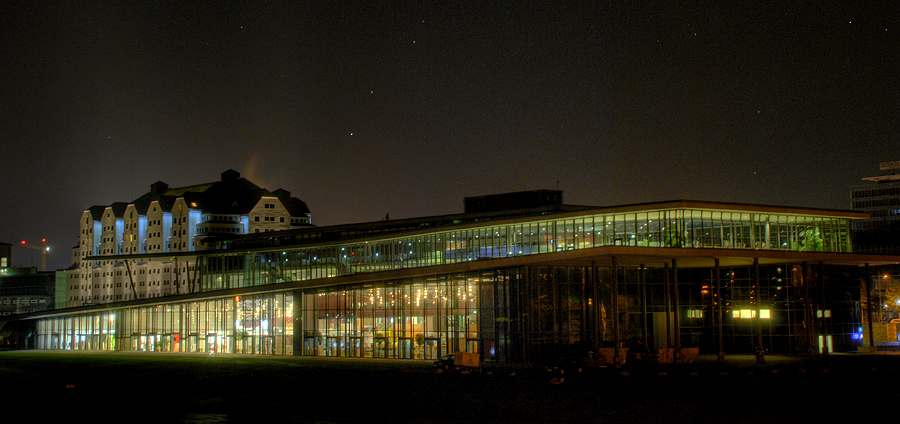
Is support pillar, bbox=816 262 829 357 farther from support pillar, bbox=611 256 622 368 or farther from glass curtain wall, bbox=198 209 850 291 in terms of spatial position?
support pillar, bbox=611 256 622 368

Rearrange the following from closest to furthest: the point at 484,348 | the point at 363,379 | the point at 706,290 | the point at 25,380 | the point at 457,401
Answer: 1. the point at 457,401
2. the point at 363,379
3. the point at 25,380
4. the point at 484,348
5. the point at 706,290

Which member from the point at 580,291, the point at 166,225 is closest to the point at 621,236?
the point at 580,291

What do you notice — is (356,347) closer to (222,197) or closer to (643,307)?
(643,307)

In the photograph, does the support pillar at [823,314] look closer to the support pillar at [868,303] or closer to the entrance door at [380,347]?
the support pillar at [868,303]

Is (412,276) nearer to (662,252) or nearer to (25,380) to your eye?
(662,252)

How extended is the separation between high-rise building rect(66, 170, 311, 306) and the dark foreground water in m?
80.3

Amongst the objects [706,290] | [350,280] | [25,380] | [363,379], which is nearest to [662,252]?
[706,290]

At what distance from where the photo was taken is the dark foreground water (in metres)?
27.5

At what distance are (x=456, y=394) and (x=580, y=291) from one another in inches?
957

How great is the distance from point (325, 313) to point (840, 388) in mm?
40619

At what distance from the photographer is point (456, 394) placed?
33.9 m

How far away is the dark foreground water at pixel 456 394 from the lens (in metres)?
27.5

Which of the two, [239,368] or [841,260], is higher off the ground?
[841,260]

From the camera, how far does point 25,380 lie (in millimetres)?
45312
